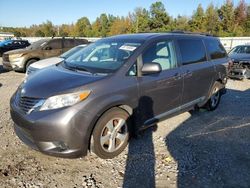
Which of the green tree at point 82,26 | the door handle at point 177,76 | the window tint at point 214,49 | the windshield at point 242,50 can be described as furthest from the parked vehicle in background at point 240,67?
the green tree at point 82,26

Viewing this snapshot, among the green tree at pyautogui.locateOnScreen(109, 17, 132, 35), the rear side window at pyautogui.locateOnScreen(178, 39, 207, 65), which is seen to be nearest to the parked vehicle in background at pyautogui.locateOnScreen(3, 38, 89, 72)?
the rear side window at pyautogui.locateOnScreen(178, 39, 207, 65)

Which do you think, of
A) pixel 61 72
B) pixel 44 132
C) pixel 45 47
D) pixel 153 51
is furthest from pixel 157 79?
pixel 45 47

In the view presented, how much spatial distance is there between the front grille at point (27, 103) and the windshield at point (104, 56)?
100 centimetres

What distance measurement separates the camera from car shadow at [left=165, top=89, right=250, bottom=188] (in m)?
3.55

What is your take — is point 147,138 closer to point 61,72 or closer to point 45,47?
point 61,72

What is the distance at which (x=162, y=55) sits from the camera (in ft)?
15.3

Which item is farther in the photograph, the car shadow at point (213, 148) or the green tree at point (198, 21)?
the green tree at point (198, 21)

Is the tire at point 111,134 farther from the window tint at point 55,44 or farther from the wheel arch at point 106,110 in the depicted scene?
the window tint at point 55,44

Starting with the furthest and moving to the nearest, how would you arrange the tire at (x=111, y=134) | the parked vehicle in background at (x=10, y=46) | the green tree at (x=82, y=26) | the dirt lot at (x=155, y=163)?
1. the green tree at (x=82, y=26)
2. the parked vehicle in background at (x=10, y=46)
3. the tire at (x=111, y=134)
4. the dirt lot at (x=155, y=163)

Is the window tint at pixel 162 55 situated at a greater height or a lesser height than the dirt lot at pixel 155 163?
greater

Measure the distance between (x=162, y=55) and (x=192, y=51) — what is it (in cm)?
103

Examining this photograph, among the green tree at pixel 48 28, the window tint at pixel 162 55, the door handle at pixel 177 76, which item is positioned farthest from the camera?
the green tree at pixel 48 28

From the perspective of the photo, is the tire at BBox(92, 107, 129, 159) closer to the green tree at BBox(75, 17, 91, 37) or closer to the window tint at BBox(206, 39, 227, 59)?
the window tint at BBox(206, 39, 227, 59)

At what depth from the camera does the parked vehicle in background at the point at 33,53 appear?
1170 cm
